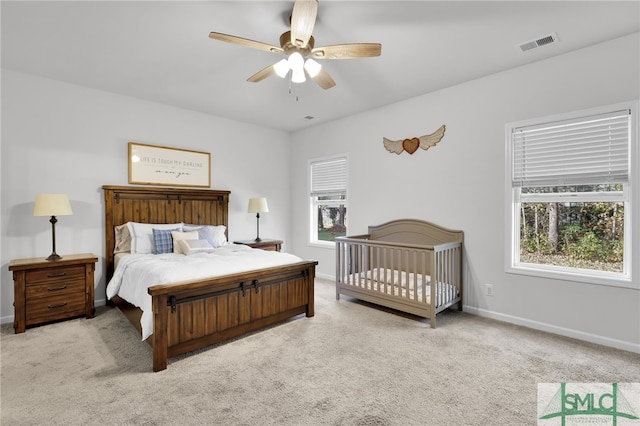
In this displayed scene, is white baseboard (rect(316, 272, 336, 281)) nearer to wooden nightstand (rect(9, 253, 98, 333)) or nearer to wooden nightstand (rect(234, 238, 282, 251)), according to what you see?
wooden nightstand (rect(234, 238, 282, 251))

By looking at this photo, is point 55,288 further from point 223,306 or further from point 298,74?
point 298,74

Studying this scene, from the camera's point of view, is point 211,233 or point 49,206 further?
point 211,233

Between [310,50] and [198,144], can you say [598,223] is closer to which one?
[310,50]

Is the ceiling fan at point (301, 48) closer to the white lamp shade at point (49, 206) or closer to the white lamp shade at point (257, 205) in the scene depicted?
the white lamp shade at point (49, 206)

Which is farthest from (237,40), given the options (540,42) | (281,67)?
(540,42)

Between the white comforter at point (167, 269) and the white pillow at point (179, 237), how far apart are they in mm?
135

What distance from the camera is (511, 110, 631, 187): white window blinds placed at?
270 cm

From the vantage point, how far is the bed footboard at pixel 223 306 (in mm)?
2352

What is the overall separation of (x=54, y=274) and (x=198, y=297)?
181 cm

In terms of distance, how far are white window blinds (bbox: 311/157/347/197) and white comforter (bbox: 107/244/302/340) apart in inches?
79.8

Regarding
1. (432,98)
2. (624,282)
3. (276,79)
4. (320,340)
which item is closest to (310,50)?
(276,79)

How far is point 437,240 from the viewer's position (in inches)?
151

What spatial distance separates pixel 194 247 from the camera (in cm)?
361

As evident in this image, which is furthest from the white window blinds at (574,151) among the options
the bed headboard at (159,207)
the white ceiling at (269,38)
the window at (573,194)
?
the bed headboard at (159,207)
